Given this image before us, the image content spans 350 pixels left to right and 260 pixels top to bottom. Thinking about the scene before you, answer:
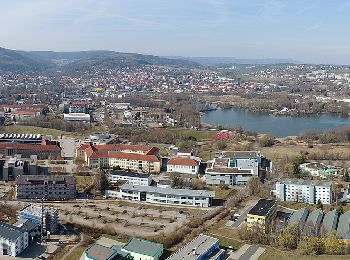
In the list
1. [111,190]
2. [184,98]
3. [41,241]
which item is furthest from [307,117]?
[41,241]

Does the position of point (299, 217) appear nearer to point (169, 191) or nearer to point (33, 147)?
point (169, 191)

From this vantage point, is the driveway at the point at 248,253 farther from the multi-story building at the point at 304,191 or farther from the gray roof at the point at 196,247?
the multi-story building at the point at 304,191

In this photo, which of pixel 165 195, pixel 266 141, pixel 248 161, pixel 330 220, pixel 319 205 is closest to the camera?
pixel 330 220

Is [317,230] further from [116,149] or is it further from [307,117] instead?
[307,117]

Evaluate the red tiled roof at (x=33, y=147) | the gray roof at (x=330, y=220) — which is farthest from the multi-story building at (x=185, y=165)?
the gray roof at (x=330, y=220)

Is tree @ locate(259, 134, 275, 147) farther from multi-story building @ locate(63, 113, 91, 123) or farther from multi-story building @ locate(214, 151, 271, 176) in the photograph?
multi-story building @ locate(63, 113, 91, 123)

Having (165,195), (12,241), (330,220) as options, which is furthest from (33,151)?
(330,220)

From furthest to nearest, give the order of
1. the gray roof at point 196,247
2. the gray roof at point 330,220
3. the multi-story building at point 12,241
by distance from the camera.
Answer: the gray roof at point 330,220, the multi-story building at point 12,241, the gray roof at point 196,247

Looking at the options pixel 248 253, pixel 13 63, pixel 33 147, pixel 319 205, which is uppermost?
pixel 13 63
